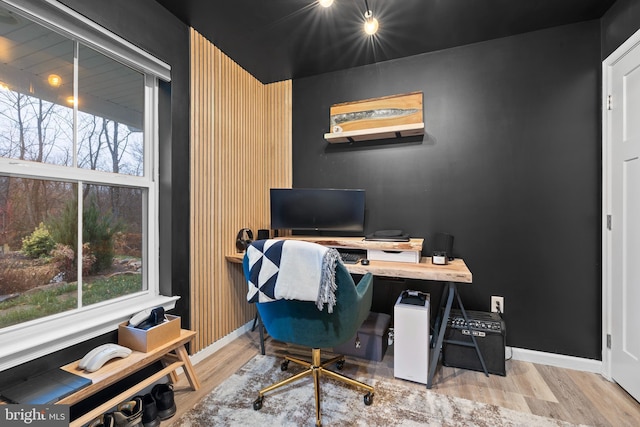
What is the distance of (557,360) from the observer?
2043mm

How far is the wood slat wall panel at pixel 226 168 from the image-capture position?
6.99ft

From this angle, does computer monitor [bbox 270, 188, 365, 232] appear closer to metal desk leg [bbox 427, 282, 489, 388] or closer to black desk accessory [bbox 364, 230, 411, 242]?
black desk accessory [bbox 364, 230, 411, 242]

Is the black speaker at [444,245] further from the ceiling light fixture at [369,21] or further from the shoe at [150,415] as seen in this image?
the shoe at [150,415]

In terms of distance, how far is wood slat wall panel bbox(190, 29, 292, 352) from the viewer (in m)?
2.13

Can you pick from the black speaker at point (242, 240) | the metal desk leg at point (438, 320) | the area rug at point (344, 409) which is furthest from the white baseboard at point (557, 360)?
the black speaker at point (242, 240)

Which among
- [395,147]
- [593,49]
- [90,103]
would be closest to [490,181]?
[395,147]

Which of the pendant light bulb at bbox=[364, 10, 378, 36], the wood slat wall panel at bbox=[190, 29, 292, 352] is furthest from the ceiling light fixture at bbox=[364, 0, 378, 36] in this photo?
the wood slat wall panel at bbox=[190, 29, 292, 352]

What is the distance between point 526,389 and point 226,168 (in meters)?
2.68

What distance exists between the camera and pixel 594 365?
77.0 inches

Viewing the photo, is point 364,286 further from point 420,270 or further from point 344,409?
point 344,409

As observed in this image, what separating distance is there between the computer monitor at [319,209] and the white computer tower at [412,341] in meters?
0.79

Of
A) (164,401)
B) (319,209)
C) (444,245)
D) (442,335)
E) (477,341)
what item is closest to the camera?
(164,401)

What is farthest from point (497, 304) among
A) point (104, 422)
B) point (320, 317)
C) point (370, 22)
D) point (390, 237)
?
point (104, 422)

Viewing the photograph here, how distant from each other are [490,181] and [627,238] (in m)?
0.84
